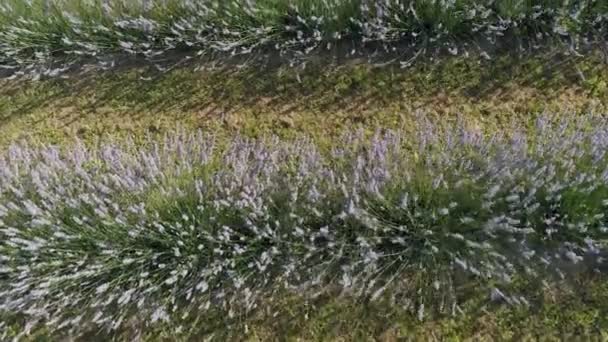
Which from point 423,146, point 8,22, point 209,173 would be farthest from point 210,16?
point 423,146

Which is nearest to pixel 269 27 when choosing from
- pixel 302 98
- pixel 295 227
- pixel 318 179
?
pixel 302 98

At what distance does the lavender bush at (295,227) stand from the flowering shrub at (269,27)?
2.56 ft

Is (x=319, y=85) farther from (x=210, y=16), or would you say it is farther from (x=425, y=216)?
(x=425, y=216)

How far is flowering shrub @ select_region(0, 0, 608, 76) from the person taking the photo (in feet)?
12.8

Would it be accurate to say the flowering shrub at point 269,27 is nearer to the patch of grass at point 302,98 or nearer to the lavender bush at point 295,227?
the patch of grass at point 302,98

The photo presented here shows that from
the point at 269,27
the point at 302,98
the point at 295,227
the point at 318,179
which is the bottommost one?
the point at 295,227

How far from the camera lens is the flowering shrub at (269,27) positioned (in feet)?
12.8

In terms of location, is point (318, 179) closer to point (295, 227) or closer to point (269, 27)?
point (295, 227)

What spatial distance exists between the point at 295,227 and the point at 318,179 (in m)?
0.31

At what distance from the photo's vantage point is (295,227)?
10.8 feet

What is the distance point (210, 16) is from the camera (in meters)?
4.14

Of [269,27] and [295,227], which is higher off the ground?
[269,27]

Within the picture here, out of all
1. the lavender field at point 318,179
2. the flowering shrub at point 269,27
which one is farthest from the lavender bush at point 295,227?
the flowering shrub at point 269,27

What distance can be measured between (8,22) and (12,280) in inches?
78.3
